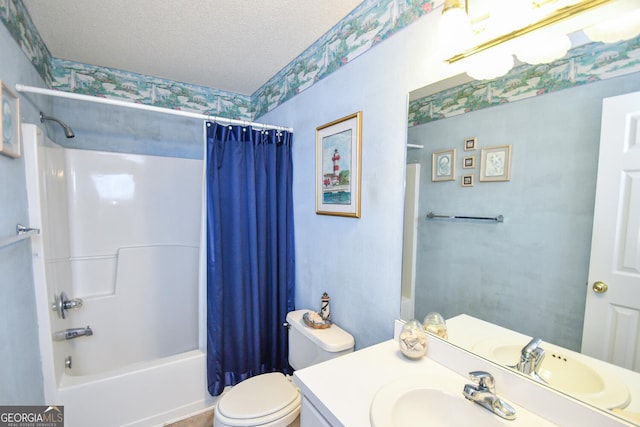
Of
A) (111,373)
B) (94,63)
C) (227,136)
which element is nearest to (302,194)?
(227,136)

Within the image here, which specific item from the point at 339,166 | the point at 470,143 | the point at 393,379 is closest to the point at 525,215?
the point at 470,143

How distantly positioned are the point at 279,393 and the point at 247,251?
2.77 feet

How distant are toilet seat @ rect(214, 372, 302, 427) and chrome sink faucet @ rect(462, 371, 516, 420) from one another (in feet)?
2.88

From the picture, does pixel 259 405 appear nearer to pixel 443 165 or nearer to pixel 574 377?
pixel 574 377

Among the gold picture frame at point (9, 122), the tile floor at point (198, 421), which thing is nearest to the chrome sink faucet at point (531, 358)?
the tile floor at point (198, 421)

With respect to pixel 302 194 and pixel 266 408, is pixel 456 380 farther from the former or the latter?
pixel 302 194

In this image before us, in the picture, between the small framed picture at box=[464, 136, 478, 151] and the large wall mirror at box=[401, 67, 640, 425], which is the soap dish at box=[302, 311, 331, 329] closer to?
the large wall mirror at box=[401, 67, 640, 425]

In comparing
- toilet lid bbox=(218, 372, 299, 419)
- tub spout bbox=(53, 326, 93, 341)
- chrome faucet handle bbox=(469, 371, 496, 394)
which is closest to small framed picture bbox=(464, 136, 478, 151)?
chrome faucet handle bbox=(469, 371, 496, 394)

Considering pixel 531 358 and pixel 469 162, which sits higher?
pixel 469 162

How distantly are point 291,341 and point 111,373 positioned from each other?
103 cm

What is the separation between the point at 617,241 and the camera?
0.67 metres

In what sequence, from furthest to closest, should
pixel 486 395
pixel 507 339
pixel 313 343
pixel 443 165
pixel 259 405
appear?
pixel 313 343, pixel 259 405, pixel 443 165, pixel 507 339, pixel 486 395

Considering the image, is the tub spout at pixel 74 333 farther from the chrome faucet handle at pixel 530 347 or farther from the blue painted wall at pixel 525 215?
the chrome faucet handle at pixel 530 347

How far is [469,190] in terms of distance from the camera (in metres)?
0.99
